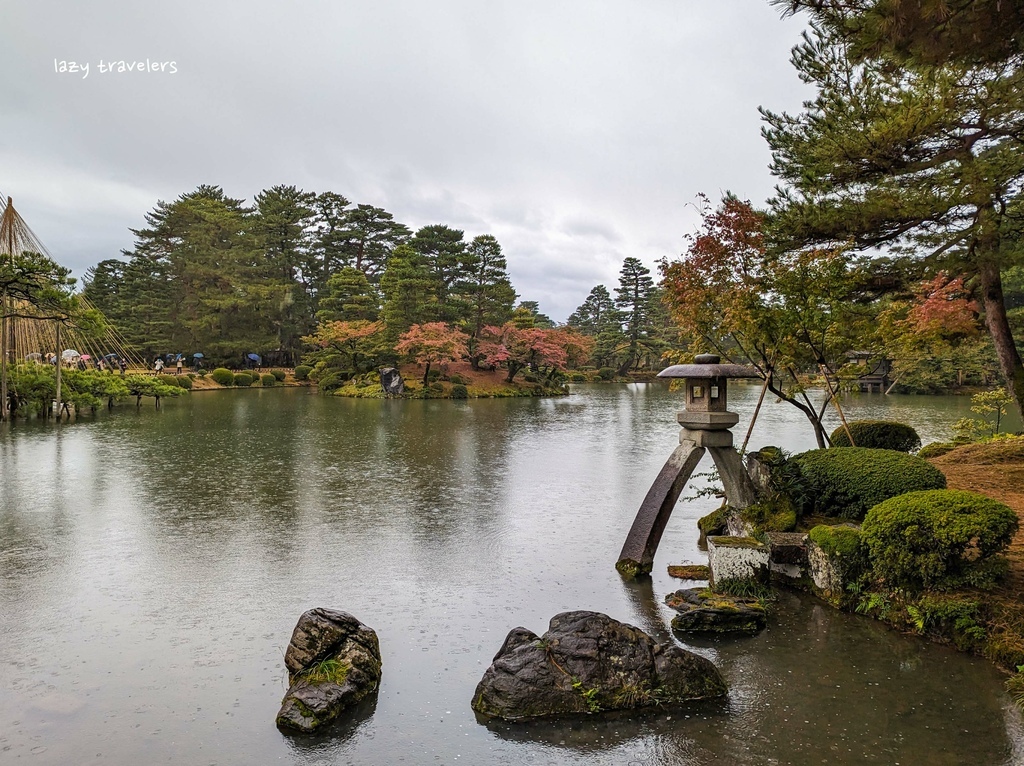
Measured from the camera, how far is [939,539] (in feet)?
12.8

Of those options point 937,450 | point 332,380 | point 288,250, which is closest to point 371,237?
point 288,250

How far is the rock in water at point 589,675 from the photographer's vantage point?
10.8ft

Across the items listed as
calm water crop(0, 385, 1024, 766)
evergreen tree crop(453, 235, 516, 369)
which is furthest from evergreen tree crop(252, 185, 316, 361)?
calm water crop(0, 385, 1024, 766)

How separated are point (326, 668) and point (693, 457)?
11.4 feet

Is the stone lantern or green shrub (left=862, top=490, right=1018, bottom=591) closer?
green shrub (left=862, top=490, right=1018, bottom=591)

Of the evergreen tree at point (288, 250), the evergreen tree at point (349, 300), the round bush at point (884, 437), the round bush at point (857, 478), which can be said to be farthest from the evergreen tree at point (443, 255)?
the round bush at point (857, 478)

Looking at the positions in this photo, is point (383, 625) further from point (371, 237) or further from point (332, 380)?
point (371, 237)

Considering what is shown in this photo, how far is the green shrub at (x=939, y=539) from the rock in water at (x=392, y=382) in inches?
931

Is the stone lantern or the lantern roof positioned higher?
the lantern roof

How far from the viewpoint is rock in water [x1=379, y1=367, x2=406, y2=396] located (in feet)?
87.9

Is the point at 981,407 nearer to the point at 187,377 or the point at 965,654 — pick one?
the point at 965,654

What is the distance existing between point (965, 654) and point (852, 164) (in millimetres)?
4730

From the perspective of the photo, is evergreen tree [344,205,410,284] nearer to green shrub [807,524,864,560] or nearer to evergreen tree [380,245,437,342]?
evergreen tree [380,245,437,342]

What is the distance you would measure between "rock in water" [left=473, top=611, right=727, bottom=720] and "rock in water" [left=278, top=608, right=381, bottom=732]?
0.66 m
